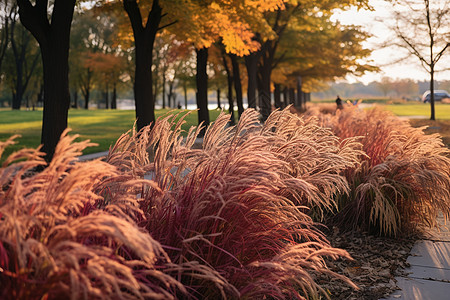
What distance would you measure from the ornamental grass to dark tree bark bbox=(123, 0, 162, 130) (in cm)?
1037

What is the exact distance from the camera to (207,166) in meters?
3.42

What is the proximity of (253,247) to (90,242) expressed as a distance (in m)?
1.28

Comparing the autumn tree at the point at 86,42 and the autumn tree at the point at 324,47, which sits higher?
the autumn tree at the point at 86,42

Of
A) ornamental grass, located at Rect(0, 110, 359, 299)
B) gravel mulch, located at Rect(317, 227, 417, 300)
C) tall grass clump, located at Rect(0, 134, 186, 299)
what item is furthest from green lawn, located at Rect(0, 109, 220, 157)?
tall grass clump, located at Rect(0, 134, 186, 299)

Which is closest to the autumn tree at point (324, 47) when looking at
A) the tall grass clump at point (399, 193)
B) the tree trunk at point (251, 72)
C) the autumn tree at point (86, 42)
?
the tree trunk at point (251, 72)

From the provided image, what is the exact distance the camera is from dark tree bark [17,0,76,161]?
1015cm

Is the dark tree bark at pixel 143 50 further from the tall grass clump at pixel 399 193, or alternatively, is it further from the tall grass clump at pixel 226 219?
the tall grass clump at pixel 226 219

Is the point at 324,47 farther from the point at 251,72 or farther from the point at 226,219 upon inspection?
the point at 226,219

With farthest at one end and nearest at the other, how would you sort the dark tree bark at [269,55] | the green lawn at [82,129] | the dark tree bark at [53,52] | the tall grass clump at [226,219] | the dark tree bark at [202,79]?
the dark tree bark at [269,55]
the dark tree bark at [202,79]
the green lawn at [82,129]
the dark tree bark at [53,52]
the tall grass clump at [226,219]

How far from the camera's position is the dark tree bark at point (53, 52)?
10148 millimetres

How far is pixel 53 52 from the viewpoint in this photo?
10.3 metres

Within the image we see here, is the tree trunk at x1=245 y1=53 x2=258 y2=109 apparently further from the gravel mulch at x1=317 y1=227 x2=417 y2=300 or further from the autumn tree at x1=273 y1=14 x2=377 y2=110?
the gravel mulch at x1=317 y1=227 x2=417 y2=300

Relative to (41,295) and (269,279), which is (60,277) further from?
(269,279)

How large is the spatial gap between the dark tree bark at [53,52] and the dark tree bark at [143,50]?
3272 mm
